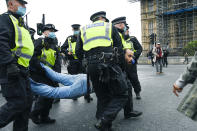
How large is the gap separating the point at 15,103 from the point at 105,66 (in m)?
1.28

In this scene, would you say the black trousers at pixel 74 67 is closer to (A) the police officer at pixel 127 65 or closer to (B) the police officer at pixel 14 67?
(A) the police officer at pixel 127 65

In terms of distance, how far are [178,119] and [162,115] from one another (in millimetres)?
329

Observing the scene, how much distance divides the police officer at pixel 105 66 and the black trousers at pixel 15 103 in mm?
1035

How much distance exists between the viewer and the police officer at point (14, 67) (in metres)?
2.40

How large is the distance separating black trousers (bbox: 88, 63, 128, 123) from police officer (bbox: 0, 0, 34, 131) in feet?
3.21

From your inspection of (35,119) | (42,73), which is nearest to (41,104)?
(35,119)

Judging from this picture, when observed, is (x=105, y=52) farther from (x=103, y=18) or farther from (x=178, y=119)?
(x=178, y=119)

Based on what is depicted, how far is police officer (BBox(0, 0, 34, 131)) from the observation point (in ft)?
7.88

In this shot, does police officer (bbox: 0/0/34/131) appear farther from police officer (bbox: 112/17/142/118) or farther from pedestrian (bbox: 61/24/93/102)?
pedestrian (bbox: 61/24/93/102)

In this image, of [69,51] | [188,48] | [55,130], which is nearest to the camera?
[55,130]

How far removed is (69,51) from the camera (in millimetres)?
5984

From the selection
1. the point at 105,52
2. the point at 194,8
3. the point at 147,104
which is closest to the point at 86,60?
the point at 105,52

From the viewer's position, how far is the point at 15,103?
96.0 inches

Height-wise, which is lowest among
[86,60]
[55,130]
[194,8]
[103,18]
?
[55,130]
